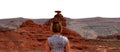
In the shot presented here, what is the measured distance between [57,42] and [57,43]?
0.06 ft

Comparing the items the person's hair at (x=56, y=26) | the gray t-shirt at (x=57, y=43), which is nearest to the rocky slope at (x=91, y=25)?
the gray t-shirt at (x=57, y=43)

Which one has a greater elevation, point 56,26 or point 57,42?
point 56,26

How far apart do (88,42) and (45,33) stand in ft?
23.2

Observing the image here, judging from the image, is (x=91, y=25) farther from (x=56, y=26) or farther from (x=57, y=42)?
(x=56, y=26)

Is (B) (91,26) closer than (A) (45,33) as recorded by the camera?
No

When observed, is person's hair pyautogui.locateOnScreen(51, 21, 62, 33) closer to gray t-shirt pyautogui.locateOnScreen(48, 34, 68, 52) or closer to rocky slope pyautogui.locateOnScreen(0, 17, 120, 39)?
gray t-shirt pyautogui.locateOnScreen(48, 34, 68, 52)

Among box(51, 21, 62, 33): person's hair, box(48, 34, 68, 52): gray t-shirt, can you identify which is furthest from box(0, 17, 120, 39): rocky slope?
box(51, 21, 62, 33): person's hair

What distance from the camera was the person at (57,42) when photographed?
5926 mm

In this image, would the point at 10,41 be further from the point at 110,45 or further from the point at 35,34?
the point at 110,45

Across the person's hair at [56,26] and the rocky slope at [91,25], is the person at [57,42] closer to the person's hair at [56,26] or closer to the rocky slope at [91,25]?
the person's hair at [56,26]

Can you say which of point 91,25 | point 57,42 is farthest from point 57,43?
point 91,25

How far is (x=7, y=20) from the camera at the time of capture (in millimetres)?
187750

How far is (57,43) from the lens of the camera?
19.8 feet

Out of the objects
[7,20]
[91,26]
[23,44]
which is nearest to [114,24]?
[91,26]
